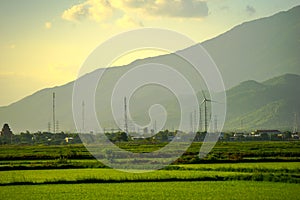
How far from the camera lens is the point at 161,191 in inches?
752

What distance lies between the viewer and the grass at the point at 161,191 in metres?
17.8

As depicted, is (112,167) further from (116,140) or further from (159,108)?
(159,108)

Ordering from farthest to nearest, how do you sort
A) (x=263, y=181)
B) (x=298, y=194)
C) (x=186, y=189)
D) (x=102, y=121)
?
(x=102, y=121) → (x=263, y=181) → (x=186, y=189) → (x=298, y=194)

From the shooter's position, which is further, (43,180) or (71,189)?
(43,180)

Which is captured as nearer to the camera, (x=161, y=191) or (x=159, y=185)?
(x=161, y=191)

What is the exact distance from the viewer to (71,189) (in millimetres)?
20078

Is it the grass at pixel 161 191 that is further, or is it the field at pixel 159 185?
the field at pixel 159 185

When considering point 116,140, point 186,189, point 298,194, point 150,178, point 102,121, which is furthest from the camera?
point 102,121

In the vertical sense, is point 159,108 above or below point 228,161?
above

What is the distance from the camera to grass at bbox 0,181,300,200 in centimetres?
1777

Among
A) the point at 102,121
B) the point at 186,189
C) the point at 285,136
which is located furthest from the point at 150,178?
the point at 102,121

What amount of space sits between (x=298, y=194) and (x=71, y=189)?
8.09 meters

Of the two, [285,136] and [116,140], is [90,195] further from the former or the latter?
[285,136]

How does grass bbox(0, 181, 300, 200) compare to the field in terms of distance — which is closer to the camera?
grass bbox(0, 181, 300, 200)
